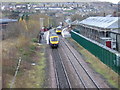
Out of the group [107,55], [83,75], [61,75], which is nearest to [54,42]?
[107,55]

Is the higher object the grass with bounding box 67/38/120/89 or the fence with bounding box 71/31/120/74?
the fence with bounding box 71/31/120/74

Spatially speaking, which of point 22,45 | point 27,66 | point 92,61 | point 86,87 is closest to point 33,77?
point 27,66

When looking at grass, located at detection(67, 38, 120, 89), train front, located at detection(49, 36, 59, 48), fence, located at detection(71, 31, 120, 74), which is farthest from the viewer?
train front, located at detection(49, 36, 59, 48)

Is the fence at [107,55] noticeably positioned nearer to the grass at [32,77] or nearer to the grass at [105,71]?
the grass at [105,71]

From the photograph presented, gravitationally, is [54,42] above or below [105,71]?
above

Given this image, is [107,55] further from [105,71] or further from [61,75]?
[61,75]

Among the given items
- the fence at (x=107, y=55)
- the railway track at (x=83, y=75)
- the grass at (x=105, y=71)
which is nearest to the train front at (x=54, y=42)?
the fence at (x=107, y=55)

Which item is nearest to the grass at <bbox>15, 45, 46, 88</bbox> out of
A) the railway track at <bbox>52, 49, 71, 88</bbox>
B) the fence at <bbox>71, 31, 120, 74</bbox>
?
the railway track at <bbox>52, 49, 71, 88</bbox>

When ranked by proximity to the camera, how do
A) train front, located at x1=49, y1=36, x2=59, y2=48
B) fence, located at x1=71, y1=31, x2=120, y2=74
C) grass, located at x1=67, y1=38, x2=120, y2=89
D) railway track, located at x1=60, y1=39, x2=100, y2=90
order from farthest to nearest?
train front, located at x1=49, y1=36, x2=59, y2=48 < fence, located at x1=71, y1=31, x2=120, y2=74 < grass, located at x1=67, y1=38, x2=120, y2=89 < railway track, located at x1=60, y1=39, x2=100, y2=90

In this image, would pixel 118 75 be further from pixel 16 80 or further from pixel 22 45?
pixel 22 45

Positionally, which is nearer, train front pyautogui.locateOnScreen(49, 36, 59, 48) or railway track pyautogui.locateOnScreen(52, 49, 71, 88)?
railway track pyautogui.locateOnScreen(52, 49, 71, 88)

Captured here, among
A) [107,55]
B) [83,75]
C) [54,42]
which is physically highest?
[107,55]

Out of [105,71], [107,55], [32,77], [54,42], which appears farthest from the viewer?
[54,42]

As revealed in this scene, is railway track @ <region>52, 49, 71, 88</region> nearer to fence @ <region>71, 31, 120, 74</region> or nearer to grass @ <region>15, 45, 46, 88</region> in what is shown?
grass @ <region>15, 45, 46, 88</region>
